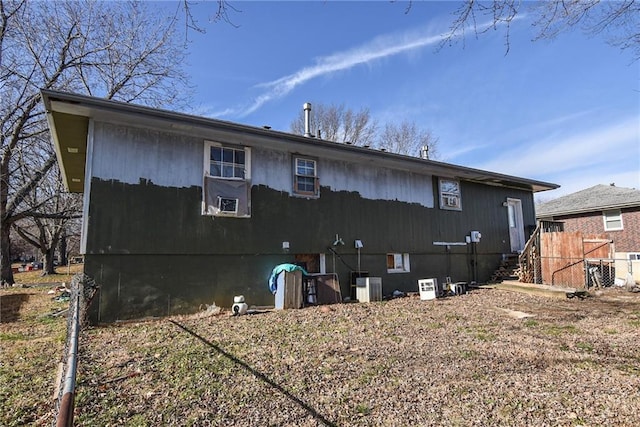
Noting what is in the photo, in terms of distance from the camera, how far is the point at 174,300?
7379 millimetres

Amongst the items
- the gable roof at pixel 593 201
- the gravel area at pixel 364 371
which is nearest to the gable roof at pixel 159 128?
the gravel area at pixel 364 371

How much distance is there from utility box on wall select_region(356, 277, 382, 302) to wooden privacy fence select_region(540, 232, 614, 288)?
581cm

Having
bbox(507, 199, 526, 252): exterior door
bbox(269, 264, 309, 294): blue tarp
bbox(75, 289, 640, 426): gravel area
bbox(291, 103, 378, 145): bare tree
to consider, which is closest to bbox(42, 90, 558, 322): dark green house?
bbox(269, 264, 309, 294): blue tarp

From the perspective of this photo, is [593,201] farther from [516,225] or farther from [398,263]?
[398,263]

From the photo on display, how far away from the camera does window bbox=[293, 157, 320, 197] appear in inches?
364

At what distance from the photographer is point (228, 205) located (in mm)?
8086

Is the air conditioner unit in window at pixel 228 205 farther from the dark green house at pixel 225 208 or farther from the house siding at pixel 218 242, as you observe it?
the house siding at pixel 218 242

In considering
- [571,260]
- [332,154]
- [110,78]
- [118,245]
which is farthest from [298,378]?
[110,78]

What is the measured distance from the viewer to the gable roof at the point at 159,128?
259 inches

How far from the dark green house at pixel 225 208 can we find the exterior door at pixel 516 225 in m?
3.69

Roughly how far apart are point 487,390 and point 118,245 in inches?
264

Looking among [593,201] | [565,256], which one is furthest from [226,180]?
[593,201]

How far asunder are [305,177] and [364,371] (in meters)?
6.03

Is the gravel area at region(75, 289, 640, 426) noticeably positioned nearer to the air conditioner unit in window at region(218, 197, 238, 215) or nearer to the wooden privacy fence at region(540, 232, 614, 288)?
the air conditioner unit in window at region(218, 197, 238, 215)
